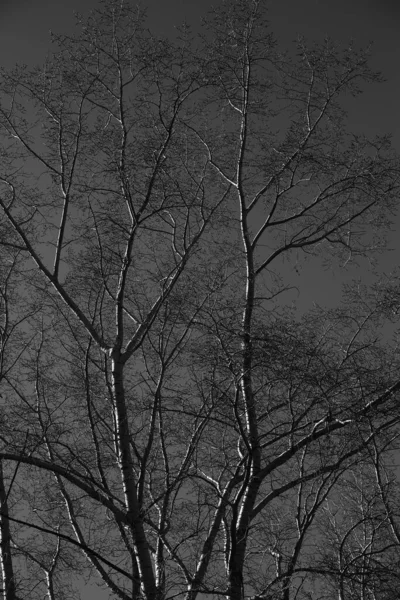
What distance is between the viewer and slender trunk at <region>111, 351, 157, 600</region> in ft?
20.8

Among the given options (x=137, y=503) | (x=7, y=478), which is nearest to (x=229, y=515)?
(x=137, y=503)

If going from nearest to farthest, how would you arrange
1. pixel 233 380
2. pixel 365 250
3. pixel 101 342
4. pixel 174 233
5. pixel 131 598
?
pixel 233 380
pixel 131 598
pixel 101 342
pixel 174 233
pixel 365 250

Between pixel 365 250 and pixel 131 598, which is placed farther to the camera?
pixel 365 250

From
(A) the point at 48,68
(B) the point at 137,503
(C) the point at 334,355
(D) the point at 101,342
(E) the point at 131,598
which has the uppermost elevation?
(A) the point at 48,68

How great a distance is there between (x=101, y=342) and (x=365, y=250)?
3496 millimetres

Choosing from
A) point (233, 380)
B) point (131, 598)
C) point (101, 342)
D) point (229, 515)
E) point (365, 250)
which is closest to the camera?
point (233, 380)

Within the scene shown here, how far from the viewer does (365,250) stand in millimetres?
9250

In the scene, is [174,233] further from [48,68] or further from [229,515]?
[229,515]

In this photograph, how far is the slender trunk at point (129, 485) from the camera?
633cm

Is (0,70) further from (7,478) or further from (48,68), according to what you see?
(7,478)

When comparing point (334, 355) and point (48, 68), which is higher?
point (48, 68)

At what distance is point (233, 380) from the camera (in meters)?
5.83

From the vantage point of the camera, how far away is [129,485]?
659cm

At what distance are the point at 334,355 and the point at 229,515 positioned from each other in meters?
2.09
